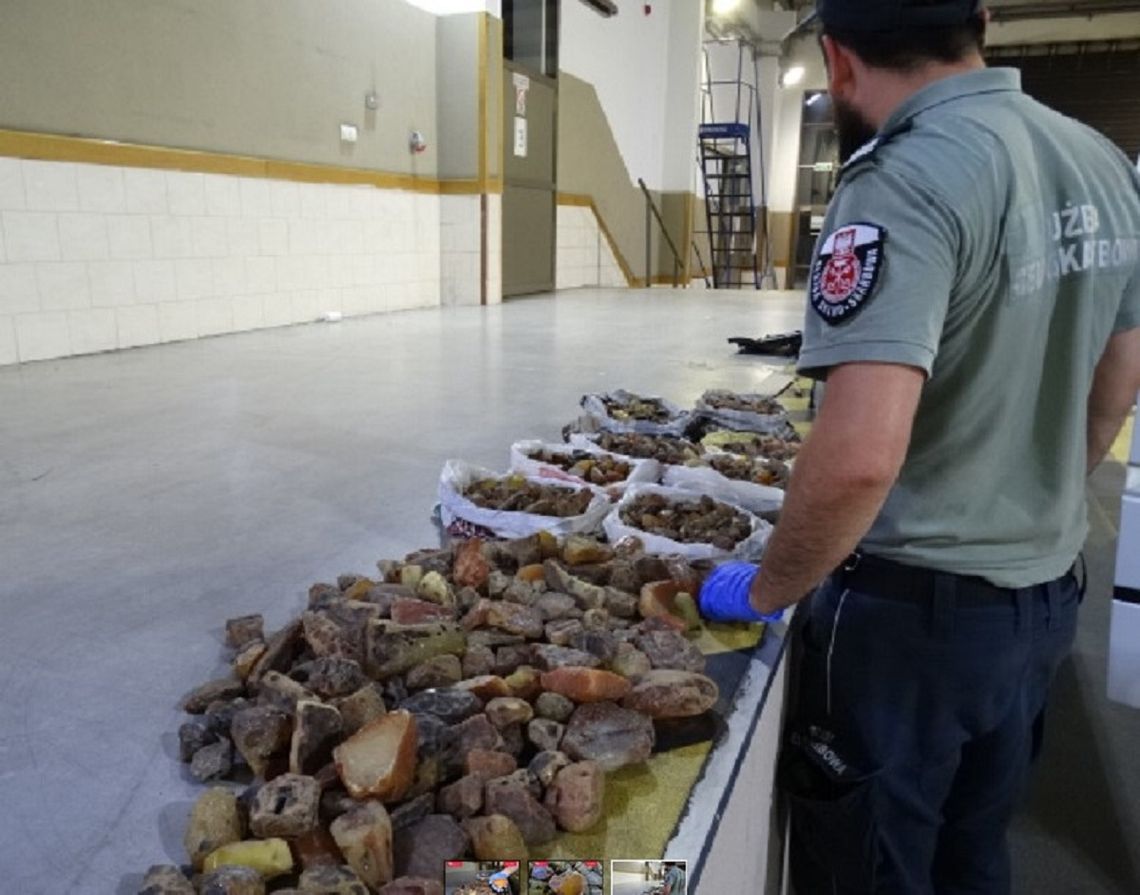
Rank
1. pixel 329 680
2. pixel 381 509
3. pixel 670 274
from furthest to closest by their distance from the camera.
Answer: pixel 670 274
pixel 381 509
pixel 329 680

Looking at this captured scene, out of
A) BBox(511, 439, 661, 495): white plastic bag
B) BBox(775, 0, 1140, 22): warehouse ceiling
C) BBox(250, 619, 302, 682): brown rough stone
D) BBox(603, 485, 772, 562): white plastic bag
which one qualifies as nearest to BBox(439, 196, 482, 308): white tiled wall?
BBox(511, 439, 661, 495): white plastic bag

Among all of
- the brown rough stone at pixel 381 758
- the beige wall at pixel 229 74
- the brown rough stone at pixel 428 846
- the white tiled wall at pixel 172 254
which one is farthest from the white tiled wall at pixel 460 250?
the brown rough stone at pixel 428 846

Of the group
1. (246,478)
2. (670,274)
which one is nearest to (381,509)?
(246,478)

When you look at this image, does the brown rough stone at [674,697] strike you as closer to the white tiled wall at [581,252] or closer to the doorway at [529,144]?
the doorway at [529,144]

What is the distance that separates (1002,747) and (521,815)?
71 cm

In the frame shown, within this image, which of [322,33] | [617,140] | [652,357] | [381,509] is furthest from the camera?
[617,140]

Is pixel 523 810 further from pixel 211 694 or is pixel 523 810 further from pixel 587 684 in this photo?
pixel 211 694

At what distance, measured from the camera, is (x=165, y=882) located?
86cm

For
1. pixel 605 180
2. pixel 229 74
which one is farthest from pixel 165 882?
pixel 605 180

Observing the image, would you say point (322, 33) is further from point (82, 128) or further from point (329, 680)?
point (329, 680)

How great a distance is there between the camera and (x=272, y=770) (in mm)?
1068

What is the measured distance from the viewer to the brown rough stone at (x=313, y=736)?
103 centimetres

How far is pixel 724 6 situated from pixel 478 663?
13991 mm

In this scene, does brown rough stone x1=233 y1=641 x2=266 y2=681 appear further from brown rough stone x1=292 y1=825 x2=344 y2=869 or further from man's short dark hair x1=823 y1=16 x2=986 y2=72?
man's short dark hair x1=823 y1=16 x2=986 y2=72
